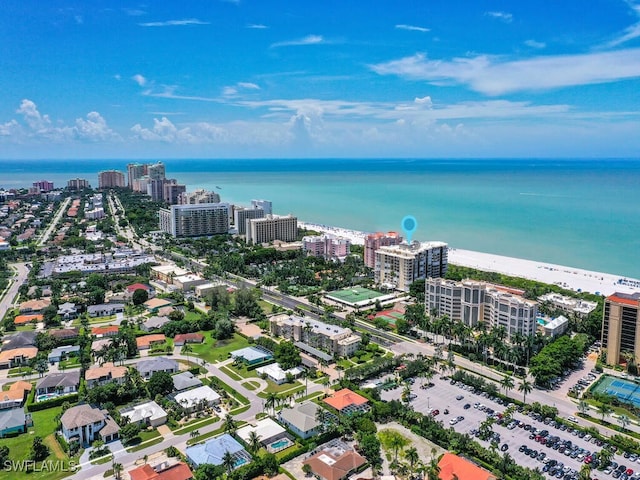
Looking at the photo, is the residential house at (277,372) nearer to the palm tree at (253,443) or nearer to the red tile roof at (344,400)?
the red tile roof at (344,400)

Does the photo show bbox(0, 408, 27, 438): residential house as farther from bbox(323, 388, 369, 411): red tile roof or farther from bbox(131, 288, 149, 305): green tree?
bbox(131, 288, 149, 305): green tree

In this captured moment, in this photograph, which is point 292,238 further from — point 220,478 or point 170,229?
point 220,478

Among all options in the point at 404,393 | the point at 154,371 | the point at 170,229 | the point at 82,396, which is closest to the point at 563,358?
the point at 404,393

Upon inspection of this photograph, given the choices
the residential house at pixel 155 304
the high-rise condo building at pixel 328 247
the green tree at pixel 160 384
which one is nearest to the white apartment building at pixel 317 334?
the green tree at pixel 160 384

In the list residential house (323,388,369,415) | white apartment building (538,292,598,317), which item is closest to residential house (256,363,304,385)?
residential house (323,388,369,415)

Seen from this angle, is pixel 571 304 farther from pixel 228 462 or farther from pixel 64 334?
pixel 64 334

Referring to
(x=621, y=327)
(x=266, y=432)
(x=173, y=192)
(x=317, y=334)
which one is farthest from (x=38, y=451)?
(x=173, y=192)
